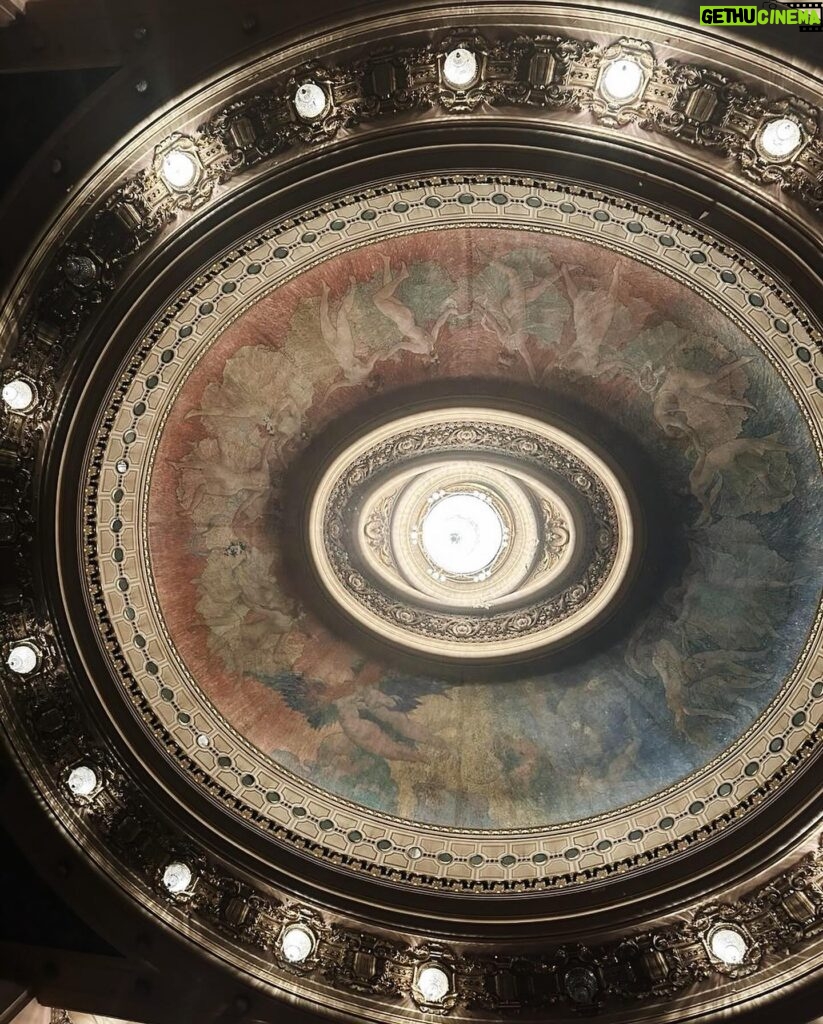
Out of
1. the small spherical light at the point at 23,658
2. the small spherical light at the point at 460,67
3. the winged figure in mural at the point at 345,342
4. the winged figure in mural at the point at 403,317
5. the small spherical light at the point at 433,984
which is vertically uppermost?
the winged figure in mural at the point at 403,317

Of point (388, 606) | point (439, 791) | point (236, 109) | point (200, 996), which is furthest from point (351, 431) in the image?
point (200, 996)

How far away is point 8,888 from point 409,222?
7.56m

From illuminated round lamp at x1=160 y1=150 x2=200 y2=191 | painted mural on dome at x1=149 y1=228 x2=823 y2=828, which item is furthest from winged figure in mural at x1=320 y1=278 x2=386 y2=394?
illuminated round lamp at x1=160 y1=150 x2=200 y2=191

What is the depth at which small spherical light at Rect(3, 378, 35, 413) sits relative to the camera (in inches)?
270

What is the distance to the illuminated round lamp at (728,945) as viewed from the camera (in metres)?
7.54

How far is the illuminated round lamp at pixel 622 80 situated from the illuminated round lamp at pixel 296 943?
Result: 330 inches

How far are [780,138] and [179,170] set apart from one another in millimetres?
4873

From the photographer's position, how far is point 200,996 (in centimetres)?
766

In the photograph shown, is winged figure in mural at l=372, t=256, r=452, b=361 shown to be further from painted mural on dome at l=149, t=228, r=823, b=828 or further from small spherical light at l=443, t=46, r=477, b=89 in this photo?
small spherical light at l=443, t=46, r=477, b=89

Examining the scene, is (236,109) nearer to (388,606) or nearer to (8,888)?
(388,606)

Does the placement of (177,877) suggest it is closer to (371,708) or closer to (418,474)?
(371,708)

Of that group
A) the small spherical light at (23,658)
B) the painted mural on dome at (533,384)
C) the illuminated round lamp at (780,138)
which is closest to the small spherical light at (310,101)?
the painted mural on dome at (533,384)

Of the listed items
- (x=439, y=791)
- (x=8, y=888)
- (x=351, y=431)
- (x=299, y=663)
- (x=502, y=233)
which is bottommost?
(x=8, y=888)

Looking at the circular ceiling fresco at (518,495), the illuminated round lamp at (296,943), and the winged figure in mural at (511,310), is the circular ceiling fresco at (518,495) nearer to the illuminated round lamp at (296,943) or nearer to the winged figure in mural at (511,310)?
Result: the winged figure in mural at (511,310)
